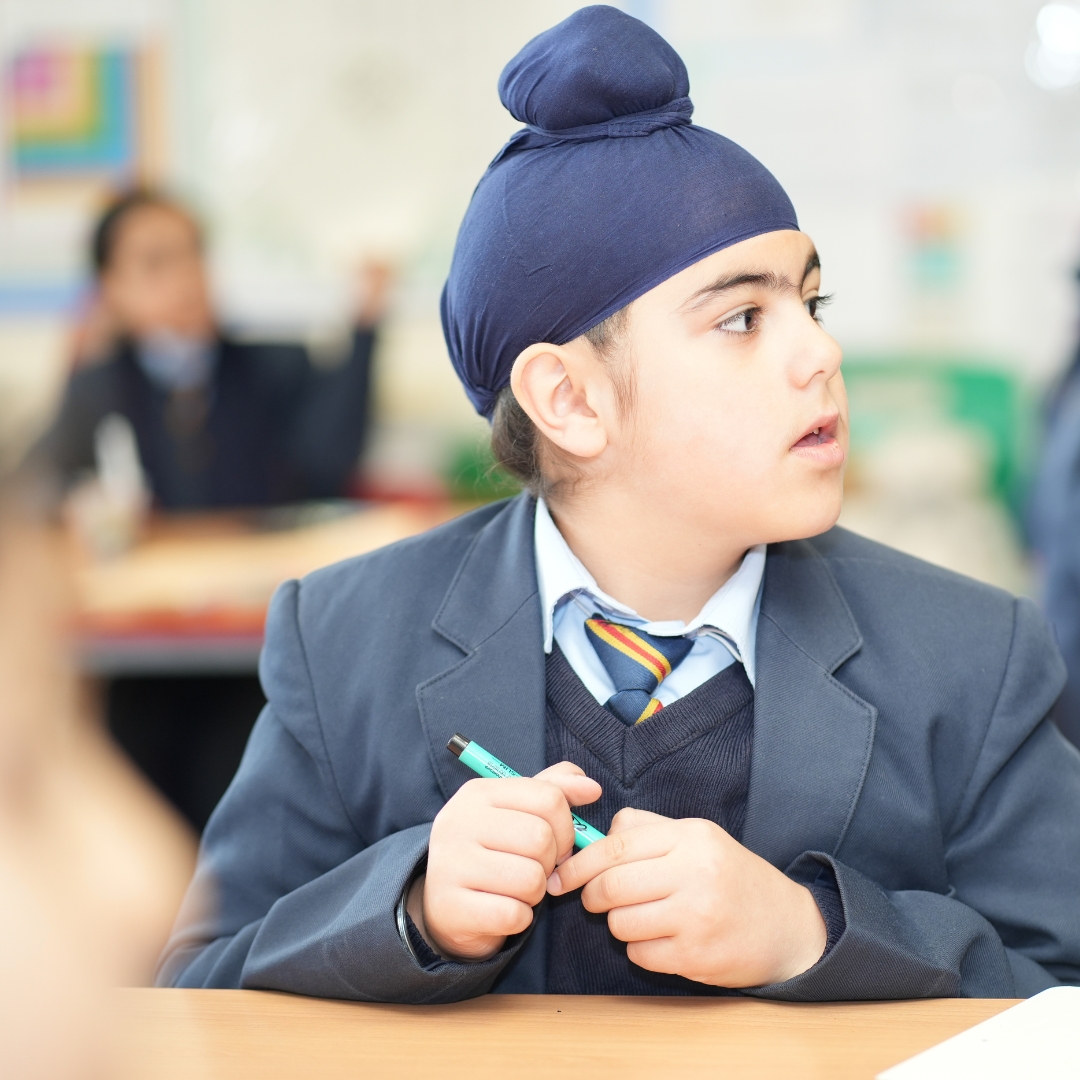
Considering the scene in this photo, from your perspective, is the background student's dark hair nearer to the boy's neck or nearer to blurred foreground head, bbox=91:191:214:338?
blurred foreground head, bbox=91:191:214:338

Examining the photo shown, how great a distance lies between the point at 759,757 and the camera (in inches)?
42.4

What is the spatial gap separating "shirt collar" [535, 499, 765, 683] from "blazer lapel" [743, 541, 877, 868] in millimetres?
19

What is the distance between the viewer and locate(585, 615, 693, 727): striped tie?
115 cm

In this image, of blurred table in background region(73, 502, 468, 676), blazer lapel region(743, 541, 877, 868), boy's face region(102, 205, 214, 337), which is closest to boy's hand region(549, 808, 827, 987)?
blazer lapel region(743, 541, 877, 868)

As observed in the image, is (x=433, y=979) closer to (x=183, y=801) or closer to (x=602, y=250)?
(x=602, y=250)

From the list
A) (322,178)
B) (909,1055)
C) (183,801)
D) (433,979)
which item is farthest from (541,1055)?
(322,178)

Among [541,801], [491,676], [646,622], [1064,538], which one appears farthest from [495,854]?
[1064,538]

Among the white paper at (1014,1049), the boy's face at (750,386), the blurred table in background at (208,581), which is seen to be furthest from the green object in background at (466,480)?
the white paper at (1014,1049)

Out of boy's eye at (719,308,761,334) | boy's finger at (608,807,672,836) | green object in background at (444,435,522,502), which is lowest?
green object in background at (444,435,522,502)

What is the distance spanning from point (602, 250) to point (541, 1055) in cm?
66

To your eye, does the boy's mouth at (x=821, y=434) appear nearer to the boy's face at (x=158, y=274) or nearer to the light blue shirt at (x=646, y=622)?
the light blue shirt at (x=646, y=622)

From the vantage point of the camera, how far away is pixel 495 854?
0.92m

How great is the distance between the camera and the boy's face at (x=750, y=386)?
1094mm

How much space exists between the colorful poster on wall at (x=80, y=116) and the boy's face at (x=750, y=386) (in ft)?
11.9
